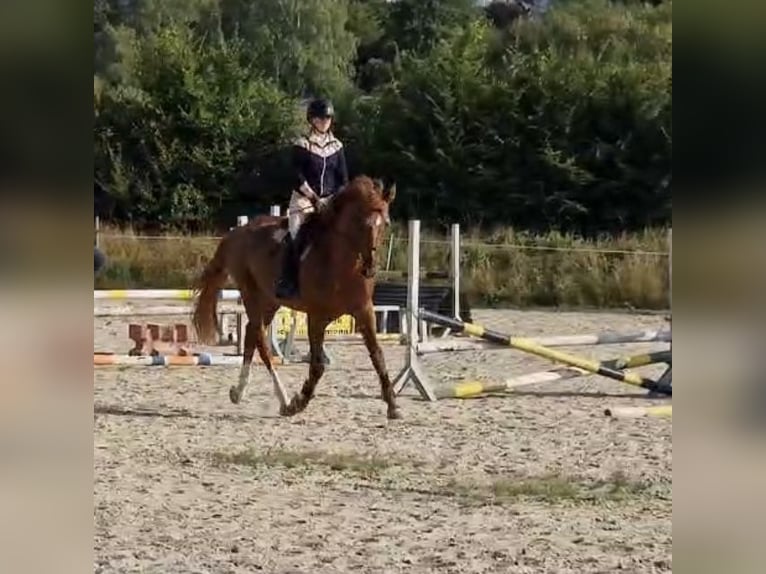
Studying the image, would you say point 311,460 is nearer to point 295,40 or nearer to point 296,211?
point 296,211

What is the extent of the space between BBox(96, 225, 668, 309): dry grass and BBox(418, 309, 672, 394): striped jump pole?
0.10m

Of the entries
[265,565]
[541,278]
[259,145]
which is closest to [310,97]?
[259,145]

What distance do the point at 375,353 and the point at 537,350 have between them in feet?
1.78

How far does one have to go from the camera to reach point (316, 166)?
415cm

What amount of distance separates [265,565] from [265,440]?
0.48 m

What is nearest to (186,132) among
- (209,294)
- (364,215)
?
(209,294)

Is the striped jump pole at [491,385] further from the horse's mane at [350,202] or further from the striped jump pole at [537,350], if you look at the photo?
the horse's mane at [350,202]

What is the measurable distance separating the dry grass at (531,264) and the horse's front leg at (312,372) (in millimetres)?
338

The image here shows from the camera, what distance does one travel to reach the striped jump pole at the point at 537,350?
4137 mm

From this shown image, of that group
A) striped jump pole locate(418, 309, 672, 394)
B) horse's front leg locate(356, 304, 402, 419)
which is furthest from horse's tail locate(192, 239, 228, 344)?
striped jump pole locate(418, 309, 672, 394)
